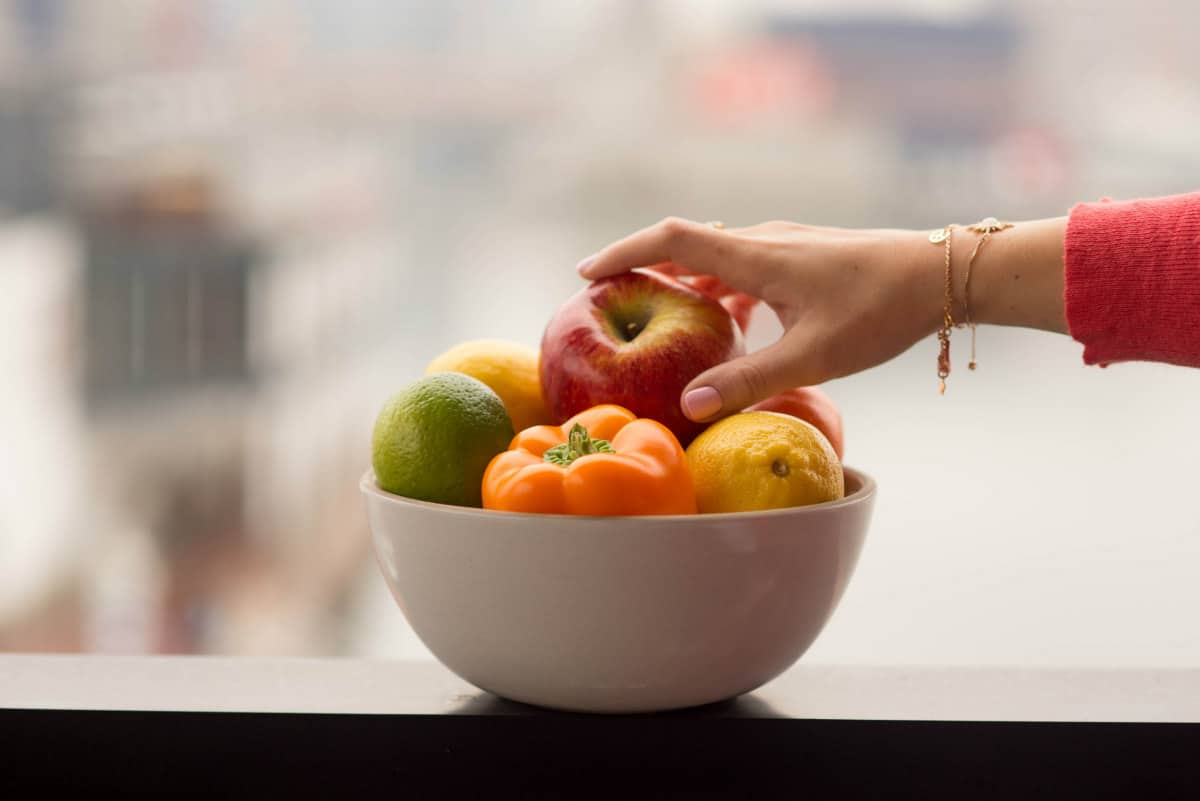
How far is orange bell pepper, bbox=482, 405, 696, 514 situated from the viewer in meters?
0.49

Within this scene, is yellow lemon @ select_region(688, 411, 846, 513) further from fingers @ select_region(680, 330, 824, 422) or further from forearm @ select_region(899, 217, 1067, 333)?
forearm @ select_region(899, 217, 1067, 333)

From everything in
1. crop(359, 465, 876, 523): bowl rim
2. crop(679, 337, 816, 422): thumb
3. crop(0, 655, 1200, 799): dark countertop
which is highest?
crop(679, 337, 816, 422): thumb

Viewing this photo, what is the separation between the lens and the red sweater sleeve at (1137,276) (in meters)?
0.59

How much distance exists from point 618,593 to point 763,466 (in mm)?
85

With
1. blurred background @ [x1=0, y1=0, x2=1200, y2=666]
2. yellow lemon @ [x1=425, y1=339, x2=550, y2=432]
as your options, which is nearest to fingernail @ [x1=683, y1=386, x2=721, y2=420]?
yellow lemon @ [x1=425, y1=339, x2=550, y2=432]

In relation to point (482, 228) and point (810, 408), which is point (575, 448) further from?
point (482, 228)

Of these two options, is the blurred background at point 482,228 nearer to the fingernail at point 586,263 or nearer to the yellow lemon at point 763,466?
the fingernail at point 586,263

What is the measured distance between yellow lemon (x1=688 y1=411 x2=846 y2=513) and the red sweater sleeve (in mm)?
172

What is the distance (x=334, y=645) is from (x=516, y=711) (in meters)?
2.17

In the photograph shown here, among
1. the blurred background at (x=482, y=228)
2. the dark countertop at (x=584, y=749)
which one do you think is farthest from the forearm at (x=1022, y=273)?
the blurred background at (x=482, y=228)

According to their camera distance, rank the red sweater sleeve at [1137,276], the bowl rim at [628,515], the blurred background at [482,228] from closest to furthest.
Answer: the bowl rim at [628,515]
the red sweater sleeve at [1137,276]
the blurred background at [482,228]

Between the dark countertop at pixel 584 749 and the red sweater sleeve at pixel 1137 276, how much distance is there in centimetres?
19

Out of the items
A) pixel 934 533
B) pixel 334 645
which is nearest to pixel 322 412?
pixel 334 645

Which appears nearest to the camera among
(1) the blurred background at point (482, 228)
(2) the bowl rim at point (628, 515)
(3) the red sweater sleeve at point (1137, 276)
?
(2) the bowl rim at point (628, 515)
